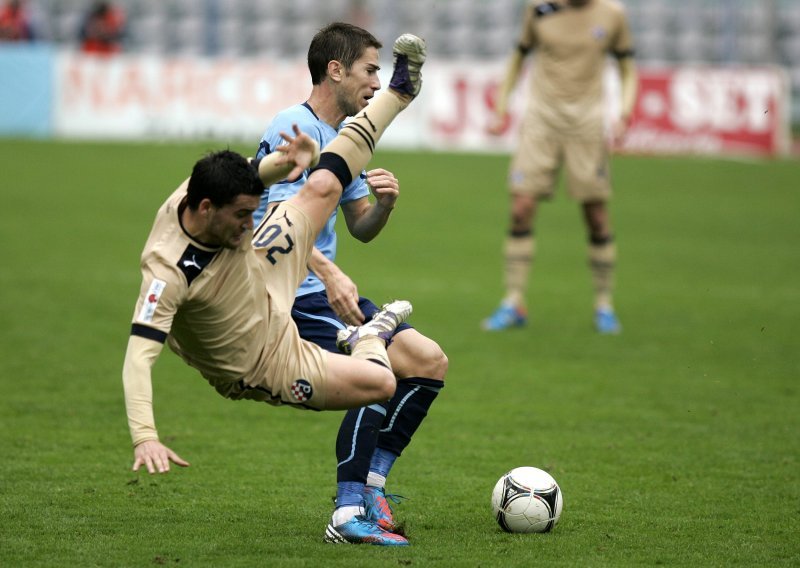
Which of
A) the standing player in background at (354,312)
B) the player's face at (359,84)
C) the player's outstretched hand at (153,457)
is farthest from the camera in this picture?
the player's face at (359,84)

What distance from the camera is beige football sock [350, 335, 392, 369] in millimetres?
4973

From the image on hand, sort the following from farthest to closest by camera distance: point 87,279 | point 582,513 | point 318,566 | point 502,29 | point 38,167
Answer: point 502,29
point 38,167
point 87,279
point 582,513
point 318,566

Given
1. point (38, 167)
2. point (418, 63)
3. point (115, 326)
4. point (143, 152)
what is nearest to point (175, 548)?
point (418, 63)

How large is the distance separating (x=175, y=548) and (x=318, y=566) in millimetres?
606

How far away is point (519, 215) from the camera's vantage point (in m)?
10.8

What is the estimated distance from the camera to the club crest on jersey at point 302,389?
488 cm

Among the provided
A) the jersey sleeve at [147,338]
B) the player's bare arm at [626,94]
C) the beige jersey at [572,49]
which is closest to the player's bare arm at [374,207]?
the jersey sleeve at [147,338]

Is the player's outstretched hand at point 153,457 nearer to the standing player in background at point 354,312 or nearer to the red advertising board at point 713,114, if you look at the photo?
the standing player in background at point 354,312

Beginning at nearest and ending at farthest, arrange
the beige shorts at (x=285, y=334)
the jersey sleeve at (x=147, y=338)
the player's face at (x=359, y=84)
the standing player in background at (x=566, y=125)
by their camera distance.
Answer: the jersey sleeve at (x=147, y=338) → the beige shorts at (x=285, y=334) → the player's face at (x=359, y=84) → the standing player in background at (x=566, y=125)

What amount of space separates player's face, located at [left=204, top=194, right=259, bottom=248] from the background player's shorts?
6.26m

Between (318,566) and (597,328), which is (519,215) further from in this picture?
(318,566)

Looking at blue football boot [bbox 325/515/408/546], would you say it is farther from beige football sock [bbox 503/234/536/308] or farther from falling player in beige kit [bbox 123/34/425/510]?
beige football sock [bbox 503/234/536/308]

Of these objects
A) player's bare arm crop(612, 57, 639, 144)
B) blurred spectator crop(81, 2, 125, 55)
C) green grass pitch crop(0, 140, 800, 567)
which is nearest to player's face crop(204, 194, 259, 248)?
green grass pitch crop(0, 140, 800, 567)

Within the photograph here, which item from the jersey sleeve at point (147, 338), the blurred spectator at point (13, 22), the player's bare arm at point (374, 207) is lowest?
the blurred spectator at point (13, 22)
